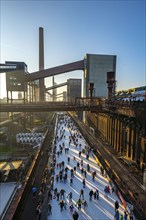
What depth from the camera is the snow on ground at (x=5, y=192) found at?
1566 centimetres

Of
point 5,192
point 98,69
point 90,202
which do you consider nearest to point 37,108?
point 5,192

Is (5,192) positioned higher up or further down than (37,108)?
further down

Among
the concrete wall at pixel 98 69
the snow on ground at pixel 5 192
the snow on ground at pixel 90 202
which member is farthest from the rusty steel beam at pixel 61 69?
the snow on ground at pixel 90 202

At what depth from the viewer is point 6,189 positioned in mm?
18469

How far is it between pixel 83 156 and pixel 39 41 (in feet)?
191

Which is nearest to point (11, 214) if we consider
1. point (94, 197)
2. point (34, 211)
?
point (34, 211)

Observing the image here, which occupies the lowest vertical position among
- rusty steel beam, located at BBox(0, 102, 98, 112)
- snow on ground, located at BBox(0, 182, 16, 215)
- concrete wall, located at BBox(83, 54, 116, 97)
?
snow on ground, located at BBox(0, 182, 16, 215)

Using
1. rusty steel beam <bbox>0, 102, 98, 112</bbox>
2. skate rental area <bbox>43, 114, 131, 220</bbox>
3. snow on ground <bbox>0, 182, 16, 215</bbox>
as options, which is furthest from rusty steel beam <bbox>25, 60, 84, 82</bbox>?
snow on ground <bbox>0, 182, 16, 215</bbox>

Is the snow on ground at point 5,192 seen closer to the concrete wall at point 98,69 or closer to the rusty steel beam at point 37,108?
the rusty steel beam at point 37,108

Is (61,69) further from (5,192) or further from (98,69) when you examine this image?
(5,192)

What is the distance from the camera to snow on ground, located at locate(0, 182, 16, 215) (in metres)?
15.7

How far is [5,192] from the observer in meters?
17.8

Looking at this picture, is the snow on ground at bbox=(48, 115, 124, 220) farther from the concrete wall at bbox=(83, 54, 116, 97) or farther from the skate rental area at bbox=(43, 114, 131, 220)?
the concrete wall at bbox=(83, 54, 116, 97)

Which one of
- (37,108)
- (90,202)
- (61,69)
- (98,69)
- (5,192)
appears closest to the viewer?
(90,202)
